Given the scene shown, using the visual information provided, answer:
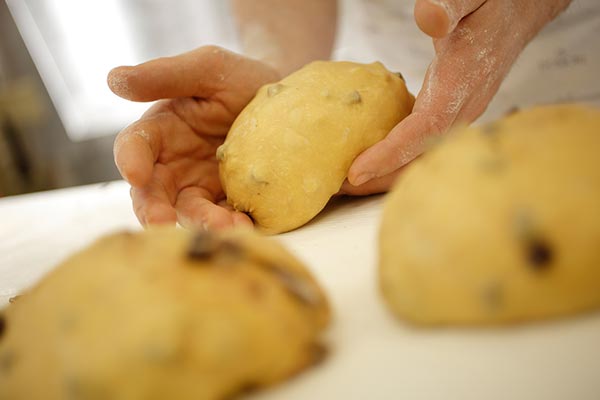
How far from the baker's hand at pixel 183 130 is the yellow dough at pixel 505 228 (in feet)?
1.76

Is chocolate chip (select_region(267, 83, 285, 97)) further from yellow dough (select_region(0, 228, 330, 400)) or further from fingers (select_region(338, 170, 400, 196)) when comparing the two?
yellow dough (select_region(0, 228, 330, 400))

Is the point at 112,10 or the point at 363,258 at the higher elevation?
the point at 112,10

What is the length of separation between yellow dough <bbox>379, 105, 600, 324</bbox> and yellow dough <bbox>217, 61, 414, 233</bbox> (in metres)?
0.51

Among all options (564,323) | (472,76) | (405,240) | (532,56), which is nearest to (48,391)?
(405,240)

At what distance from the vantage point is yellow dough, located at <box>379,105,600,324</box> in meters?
0.45

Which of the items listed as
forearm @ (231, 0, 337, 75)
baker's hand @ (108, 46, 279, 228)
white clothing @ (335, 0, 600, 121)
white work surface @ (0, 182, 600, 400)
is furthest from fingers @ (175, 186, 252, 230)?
white clothing @ (335, 0, 600, 121)

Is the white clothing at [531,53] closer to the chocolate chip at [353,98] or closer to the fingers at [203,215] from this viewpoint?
the chocolate chip at [353,98]

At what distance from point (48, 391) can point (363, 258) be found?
43 centimetres

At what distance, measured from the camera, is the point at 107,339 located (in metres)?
0.43

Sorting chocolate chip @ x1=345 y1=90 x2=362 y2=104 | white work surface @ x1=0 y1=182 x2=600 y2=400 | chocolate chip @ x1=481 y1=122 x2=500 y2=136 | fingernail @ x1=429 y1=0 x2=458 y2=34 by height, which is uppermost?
fingernail @ x1=429 y1=0 x2=458 y2=34

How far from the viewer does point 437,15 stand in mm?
856

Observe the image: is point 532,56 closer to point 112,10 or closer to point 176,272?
point 176,272

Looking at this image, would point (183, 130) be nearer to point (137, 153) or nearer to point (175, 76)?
point (175, 76)

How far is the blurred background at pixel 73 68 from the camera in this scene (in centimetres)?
327
